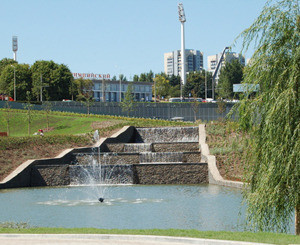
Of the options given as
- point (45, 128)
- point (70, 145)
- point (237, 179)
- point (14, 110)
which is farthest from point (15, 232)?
point (14, 110)

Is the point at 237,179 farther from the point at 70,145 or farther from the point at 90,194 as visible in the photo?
the point at 70,145

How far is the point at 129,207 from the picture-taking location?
20.0 m

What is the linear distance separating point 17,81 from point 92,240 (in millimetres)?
95659

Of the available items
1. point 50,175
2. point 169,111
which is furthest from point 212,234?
point 169,111

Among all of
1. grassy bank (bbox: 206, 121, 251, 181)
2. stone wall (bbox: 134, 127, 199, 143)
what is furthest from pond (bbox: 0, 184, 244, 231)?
stone wall (bbox: 134, 127, 199, 143)

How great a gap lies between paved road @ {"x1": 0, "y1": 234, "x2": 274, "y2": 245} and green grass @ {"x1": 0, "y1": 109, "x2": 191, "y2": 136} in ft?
107

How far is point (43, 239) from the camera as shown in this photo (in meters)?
11.2

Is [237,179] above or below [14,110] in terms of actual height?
below

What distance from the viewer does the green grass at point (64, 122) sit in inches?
1853

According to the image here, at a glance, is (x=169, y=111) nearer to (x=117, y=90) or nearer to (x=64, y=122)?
(x=64, y=122)

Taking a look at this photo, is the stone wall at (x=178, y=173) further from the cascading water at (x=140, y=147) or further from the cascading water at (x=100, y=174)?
the cascading water at (x=140, y=147)

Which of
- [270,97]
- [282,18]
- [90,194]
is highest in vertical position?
[282,18]

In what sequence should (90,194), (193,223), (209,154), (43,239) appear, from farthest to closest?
(209,154)
(90,194)
(193,223)
(43,239)

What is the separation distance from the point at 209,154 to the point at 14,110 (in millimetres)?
37028
